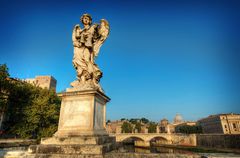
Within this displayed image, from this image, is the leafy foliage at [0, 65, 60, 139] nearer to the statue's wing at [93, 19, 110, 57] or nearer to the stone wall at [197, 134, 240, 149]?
the statue's wing at [93, 19, 110, 57]

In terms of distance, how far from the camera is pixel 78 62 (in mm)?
6289

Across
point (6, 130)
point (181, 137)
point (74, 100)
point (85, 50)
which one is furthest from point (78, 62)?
point (181, 137)

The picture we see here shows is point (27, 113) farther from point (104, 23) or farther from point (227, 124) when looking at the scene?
point (227, 124)

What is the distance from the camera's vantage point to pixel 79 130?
493cm

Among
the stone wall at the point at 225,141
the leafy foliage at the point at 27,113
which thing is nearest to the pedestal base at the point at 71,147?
the leafy foliage at the point at 27,113

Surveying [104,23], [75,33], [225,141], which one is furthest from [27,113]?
[225,141]

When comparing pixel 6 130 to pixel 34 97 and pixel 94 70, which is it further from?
pixel 94 70

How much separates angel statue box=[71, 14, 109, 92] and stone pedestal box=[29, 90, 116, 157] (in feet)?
1.55

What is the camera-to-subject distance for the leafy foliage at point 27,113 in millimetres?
21594

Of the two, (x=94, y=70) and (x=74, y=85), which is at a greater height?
(x=94, y=70)

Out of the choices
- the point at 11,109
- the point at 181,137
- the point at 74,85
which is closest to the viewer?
the point at 74,85

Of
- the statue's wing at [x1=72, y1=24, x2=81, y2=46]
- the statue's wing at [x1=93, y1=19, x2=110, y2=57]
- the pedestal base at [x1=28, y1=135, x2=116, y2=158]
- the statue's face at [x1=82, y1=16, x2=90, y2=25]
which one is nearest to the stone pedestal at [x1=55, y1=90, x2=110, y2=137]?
the pedestal base at [x1=28, y1=135, x2=116, y2=158]

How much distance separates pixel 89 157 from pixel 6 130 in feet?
83.0

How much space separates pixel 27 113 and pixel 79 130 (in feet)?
68.1
